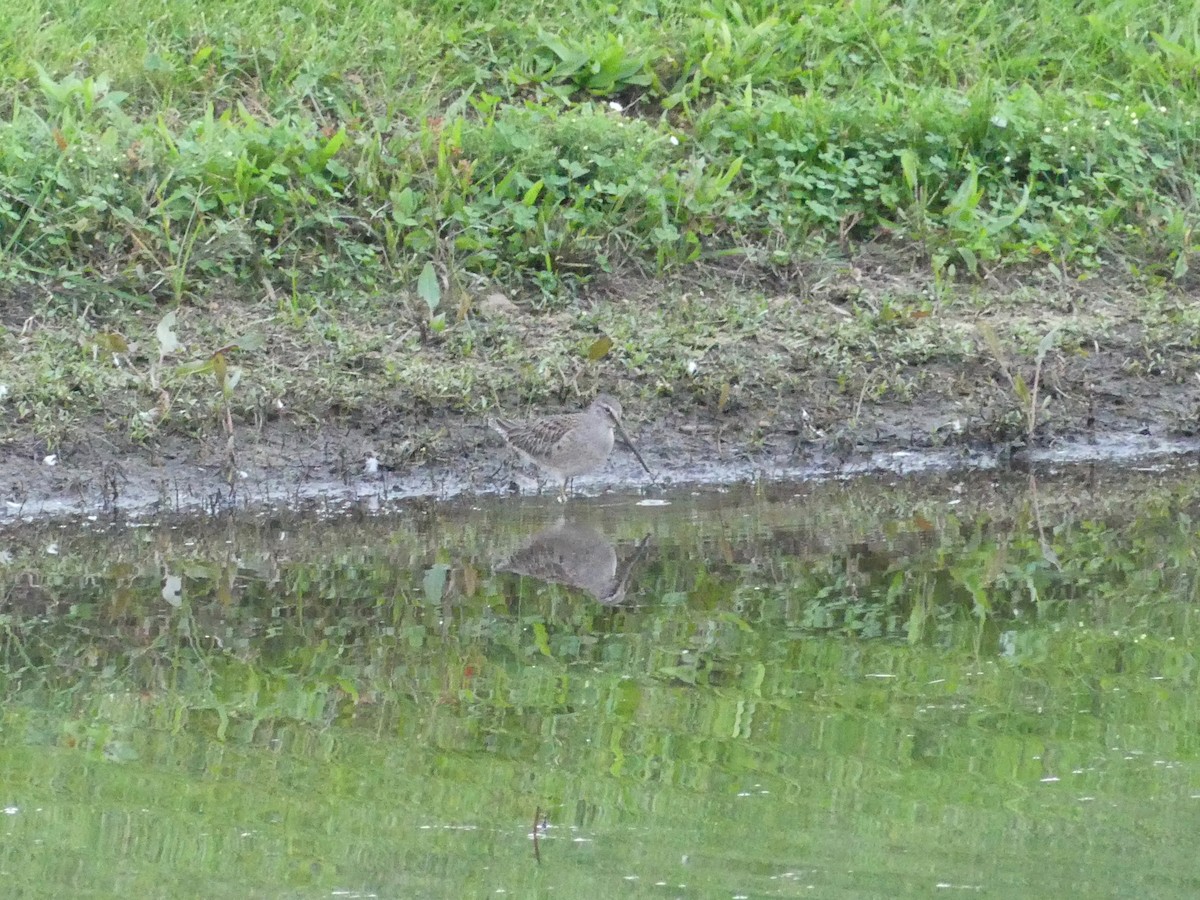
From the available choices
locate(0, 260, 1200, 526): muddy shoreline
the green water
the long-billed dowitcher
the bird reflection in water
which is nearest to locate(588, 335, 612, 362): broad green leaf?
locate(0, 260, 1200, 526): muddy shoreline

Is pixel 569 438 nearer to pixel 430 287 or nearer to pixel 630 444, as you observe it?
pixel 630 444

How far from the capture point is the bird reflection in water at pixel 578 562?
7660 millimetres

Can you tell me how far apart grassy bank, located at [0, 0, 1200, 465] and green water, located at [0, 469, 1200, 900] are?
0.86m

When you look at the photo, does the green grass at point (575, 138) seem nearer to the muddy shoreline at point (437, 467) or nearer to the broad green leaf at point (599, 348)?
the broad green leaf at point (599, 348)

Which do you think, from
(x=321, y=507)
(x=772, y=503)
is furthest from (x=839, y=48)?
(x=321, y=507)

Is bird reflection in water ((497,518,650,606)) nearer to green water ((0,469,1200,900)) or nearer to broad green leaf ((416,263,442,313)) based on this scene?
green water ((0,469,1200,900))

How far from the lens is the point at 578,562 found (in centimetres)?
804

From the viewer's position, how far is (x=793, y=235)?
1061cm

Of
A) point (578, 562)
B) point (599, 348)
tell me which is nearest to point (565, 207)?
point (599, 348)

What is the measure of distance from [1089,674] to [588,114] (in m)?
5.54

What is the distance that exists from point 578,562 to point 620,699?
6.65ft

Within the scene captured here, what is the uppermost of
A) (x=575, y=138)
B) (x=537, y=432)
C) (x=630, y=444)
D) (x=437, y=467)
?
(x=575, y=138)

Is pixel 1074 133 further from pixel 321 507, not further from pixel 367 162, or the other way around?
pixel 321 507

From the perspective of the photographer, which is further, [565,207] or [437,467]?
[565,207]
